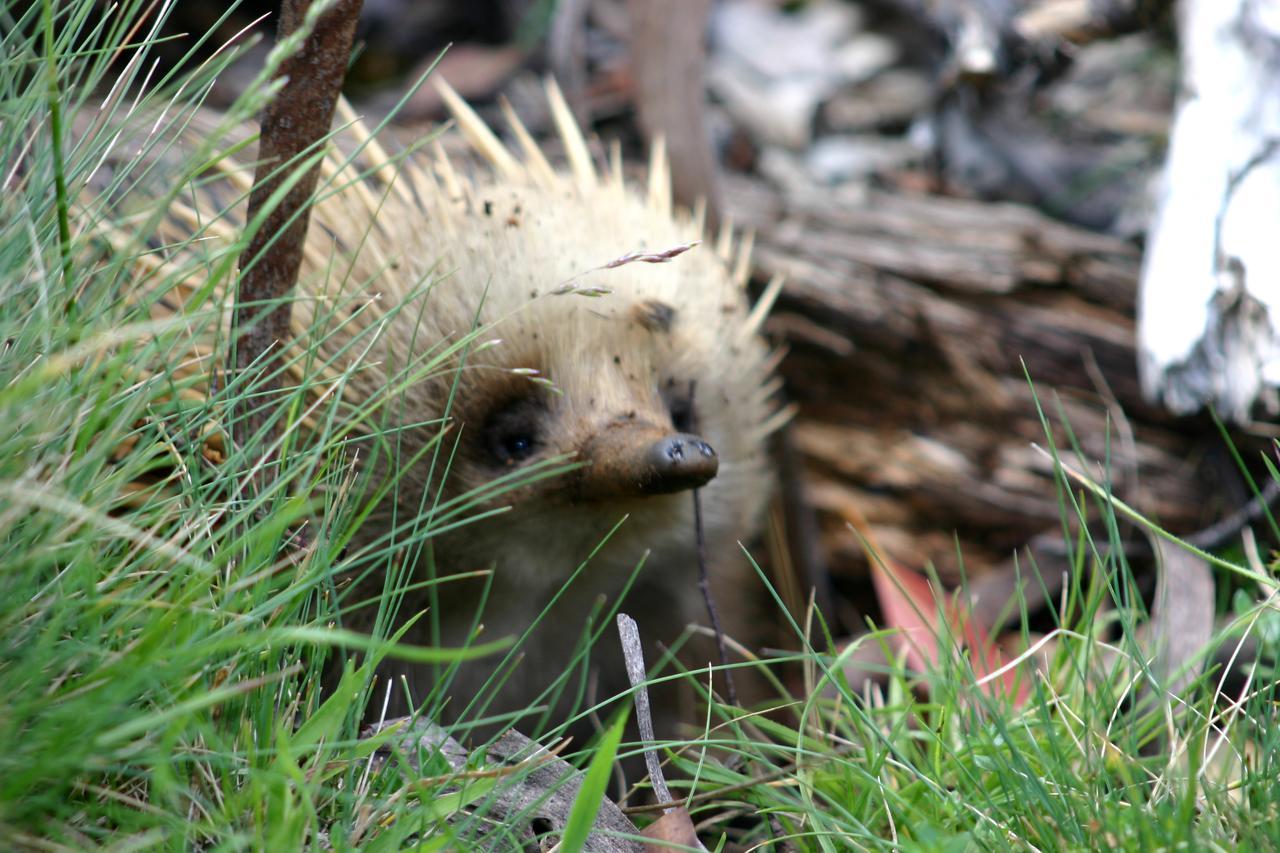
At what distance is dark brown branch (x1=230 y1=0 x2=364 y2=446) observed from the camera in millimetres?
1333

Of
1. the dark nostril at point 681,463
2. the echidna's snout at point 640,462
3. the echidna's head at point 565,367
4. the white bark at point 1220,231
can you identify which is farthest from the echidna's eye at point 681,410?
the white bark at point 1220,231

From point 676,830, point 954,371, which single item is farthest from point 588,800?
point 954,371

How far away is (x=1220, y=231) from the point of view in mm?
2066

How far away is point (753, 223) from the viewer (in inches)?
109

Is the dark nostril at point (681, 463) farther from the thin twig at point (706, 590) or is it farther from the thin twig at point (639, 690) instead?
the thin twig at point (639, 690)

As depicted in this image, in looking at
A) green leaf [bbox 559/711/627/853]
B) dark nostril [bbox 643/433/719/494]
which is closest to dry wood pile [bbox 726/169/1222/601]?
dark nostril [bbox 643/433/719/494]

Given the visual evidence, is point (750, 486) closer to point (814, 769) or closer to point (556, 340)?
point (556, 340)

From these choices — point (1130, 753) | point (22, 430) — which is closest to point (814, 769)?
point (1130, 753)

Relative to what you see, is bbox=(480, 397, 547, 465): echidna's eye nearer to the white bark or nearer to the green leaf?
the green leaf

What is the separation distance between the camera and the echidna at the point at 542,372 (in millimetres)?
1699

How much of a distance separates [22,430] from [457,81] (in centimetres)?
238

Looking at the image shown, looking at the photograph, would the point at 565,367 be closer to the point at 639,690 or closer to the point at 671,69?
the point at 639,690

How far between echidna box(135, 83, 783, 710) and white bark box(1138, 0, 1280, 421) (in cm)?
77

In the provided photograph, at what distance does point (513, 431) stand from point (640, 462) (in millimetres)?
288
